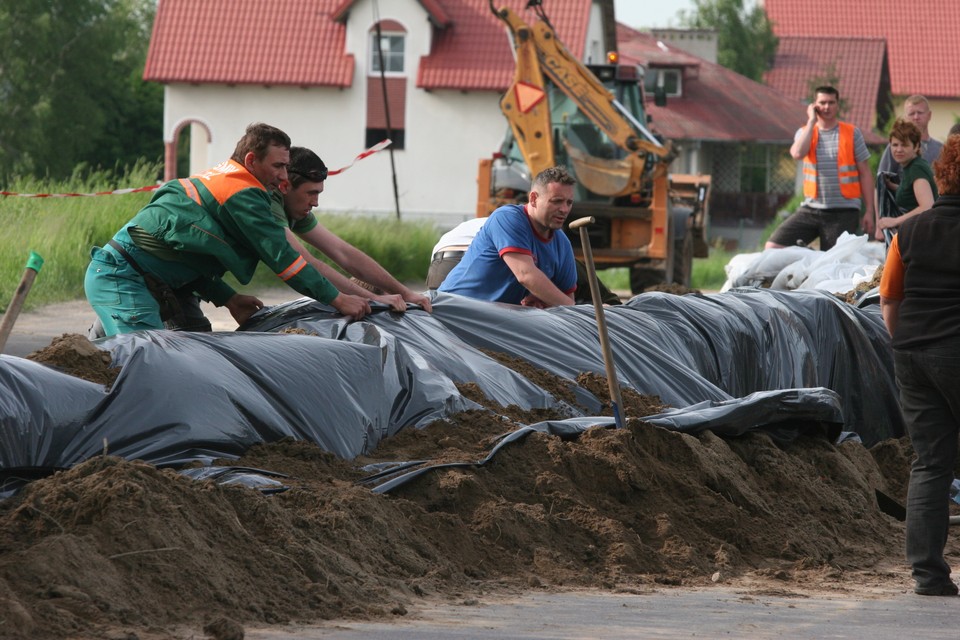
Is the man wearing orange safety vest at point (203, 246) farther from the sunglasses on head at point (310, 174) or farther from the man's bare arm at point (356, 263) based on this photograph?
the man's bare arm at point (356, 263)

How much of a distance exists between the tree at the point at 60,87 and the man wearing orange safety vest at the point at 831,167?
31.9 metres

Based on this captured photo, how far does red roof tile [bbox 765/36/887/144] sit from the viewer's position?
4584 cm

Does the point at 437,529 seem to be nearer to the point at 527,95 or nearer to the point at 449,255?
the point at 449,255

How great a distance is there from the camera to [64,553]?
356cm

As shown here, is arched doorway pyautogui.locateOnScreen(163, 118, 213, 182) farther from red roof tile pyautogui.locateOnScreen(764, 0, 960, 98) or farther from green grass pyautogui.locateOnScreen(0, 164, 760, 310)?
red roof tile pyautogui.locateOnScreen(764, 0, 960, 98)

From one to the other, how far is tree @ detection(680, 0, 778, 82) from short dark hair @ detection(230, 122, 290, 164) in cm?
4373

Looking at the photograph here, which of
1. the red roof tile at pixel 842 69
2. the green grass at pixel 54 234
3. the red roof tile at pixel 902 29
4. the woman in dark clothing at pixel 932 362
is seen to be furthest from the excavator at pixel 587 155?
the red roof tile at pixel 902 29

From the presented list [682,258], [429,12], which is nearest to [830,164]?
[682,258]

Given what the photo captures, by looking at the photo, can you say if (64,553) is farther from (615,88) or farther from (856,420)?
(615,88)

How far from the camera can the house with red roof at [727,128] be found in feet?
132

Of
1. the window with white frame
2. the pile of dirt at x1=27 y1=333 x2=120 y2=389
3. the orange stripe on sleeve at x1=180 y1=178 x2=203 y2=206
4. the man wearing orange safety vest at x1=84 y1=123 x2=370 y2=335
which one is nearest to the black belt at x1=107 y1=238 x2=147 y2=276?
the man wearing orange safety vest at x1=84 y1=123 x2=370 y2=335

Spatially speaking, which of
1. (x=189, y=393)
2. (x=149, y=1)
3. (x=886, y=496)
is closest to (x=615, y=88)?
(x=886, y=496)

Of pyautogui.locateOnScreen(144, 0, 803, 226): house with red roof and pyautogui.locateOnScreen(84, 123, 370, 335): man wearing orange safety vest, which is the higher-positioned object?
pyautogui.locateOnScreen(144, 0, 803, 226): house with red roof

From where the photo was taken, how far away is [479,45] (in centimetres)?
3372
